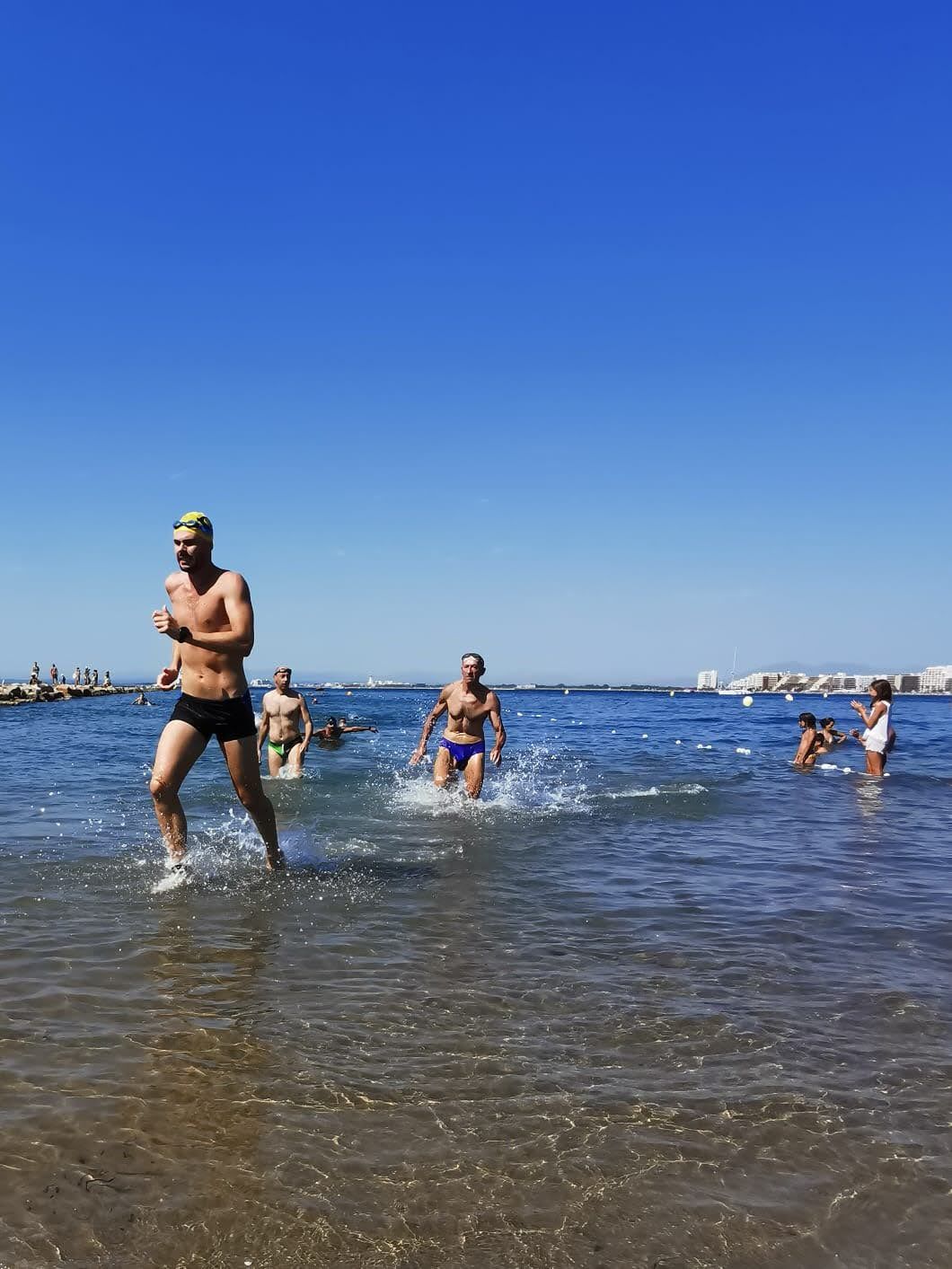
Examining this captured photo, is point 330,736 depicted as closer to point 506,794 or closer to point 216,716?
point 506,794

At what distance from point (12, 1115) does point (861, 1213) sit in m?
2.77

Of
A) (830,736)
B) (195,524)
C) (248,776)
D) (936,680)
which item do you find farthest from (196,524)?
(936,680)

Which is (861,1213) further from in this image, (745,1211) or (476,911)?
(476,911)

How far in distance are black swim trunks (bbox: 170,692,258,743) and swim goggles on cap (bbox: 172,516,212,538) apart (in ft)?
3.91

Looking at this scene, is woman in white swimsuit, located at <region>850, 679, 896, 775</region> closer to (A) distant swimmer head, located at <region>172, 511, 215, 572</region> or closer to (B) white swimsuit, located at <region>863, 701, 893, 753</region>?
(B) white swimsuit, located at <region>863, 701, 893, 753</region>

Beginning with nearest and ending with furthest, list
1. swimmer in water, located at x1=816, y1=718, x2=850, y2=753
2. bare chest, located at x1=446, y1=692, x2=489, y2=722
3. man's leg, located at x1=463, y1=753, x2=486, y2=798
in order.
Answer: man's leg, located at x1=463, y1=753, x2=486, y2=798 → bare chest, located at x1=446, y1=692, x2=489, y2=722 → swimmer in water, located at x1=816, y1=718, x2=850, y2=753

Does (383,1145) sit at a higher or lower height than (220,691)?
lower

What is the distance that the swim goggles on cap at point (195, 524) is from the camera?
6.03 meters

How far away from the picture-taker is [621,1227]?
2455 mm

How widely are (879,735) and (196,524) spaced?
46.0 ft

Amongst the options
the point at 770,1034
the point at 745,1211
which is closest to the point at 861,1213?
the point at 745,1211

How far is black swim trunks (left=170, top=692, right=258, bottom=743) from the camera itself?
613cm

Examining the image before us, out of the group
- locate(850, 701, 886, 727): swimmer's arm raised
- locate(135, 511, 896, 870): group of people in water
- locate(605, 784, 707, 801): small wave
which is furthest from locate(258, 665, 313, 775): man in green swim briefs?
locate(850, 701, 886, 727): swimmer's arm raised

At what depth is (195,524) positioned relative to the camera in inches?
238
